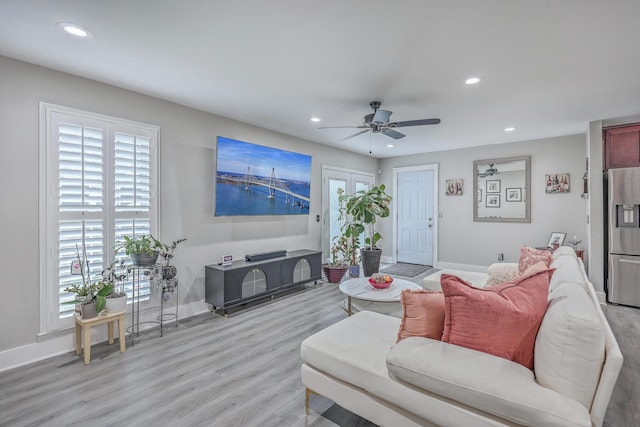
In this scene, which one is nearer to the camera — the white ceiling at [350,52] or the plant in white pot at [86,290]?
the white ceiling at [350,52]

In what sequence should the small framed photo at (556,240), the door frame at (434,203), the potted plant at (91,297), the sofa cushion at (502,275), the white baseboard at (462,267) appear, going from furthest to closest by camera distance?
the door frame at (434,203) → the white baseboard at (462,267) → the small framed photo at (556,240) → the sofa cushion at (502,275) → the potted plant at (91,297)

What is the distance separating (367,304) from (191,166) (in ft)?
8.78

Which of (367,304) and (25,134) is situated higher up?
(25,134)

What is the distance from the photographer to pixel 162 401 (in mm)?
2111

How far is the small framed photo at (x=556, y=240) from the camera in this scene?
16.2 ft

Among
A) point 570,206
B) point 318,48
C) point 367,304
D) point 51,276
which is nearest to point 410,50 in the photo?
point 318,48

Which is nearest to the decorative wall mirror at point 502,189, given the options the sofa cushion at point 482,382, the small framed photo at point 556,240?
the small framed photo at point 556,240

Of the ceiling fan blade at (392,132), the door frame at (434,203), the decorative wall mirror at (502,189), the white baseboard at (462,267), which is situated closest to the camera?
the ceiling fan blade at (392,132)

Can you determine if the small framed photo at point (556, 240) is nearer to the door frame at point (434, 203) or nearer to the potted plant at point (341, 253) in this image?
the door frame at point (434, 203)

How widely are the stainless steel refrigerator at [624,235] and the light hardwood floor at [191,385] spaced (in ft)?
2.84

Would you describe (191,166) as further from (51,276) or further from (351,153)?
(351,153)

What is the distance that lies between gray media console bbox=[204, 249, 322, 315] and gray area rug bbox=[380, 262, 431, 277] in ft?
6.42

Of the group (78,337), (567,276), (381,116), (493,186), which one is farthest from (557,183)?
(78,337)

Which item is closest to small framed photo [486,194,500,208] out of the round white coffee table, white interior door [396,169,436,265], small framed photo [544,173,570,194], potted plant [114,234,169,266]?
small framed photo [544,173,570,194]
